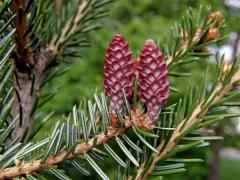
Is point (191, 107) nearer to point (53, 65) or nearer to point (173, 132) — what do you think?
point (173, 132)

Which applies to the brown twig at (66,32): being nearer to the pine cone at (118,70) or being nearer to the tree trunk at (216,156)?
the pine cone at (118,70)

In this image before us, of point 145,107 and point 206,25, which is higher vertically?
point 206,25

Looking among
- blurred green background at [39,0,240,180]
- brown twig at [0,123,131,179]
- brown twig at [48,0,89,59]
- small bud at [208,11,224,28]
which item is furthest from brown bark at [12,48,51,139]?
blurred green background at [39,0,240,180]

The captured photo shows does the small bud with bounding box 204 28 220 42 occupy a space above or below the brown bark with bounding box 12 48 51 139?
above

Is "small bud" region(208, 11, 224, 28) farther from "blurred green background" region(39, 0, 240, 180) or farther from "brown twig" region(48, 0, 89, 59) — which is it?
"blurred green background" region(39, 0, 240, 180)

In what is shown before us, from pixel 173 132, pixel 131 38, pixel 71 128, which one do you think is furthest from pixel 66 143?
pixel 131 38

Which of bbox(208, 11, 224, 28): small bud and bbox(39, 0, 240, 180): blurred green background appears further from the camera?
bbox(39, 0, 240, 180): blurred green background

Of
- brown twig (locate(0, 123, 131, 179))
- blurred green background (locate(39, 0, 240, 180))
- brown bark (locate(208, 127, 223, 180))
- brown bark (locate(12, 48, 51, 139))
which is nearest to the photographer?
brown twig (locate(0, 123, 131, 179))
